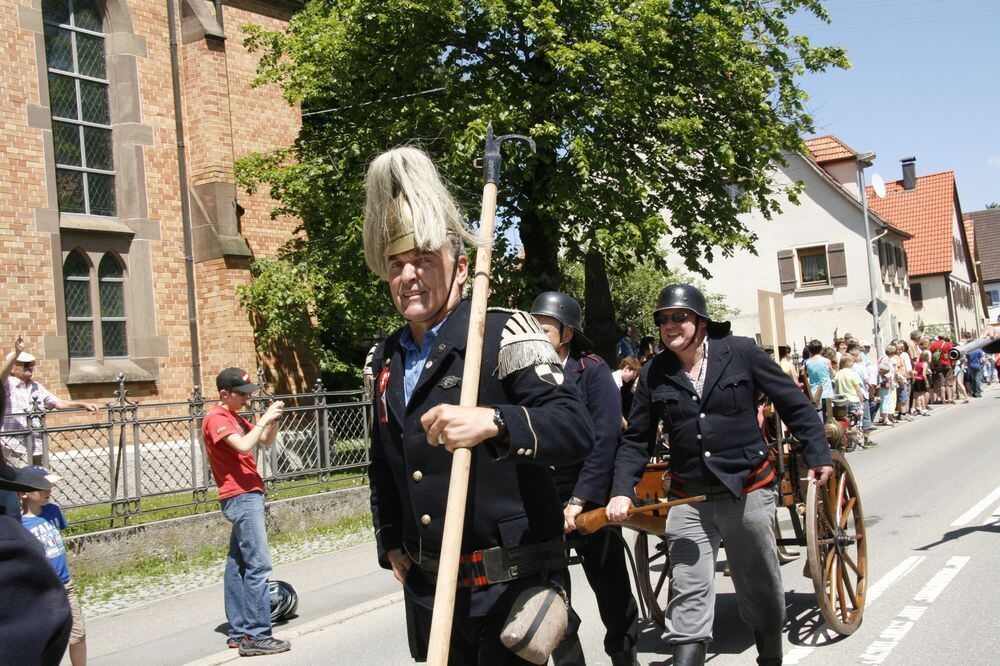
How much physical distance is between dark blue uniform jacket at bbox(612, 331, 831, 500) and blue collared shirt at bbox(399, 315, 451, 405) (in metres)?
2.03

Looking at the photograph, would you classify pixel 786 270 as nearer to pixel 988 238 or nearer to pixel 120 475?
pixel 120 475

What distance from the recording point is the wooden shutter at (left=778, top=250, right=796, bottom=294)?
131ft

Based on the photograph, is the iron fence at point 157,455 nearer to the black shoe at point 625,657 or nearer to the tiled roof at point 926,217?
the black shoe at point 625,657

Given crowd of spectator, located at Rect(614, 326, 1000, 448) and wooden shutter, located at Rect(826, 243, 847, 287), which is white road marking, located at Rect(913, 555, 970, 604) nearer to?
crowd of spectator, located at Rect(614, 326, 1000, 448)

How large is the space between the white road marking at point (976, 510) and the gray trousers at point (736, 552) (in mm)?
5729

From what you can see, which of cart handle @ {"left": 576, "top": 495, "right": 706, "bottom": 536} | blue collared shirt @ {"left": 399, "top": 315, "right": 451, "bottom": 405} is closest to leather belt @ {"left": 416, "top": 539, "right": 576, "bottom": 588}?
blue collared shirt @ {"left": 399, "top": 315, "right": 451, "bottom": 405}

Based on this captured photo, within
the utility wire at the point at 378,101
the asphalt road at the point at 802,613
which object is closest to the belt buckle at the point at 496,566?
the asphalt road at the point at 802,613

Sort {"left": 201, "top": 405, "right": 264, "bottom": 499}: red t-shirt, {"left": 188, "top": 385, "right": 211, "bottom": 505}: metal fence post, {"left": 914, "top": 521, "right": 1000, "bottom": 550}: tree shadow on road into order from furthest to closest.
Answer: {"left": 188, "top": 385, "right": 211, "bottom": 505}: metal fence post, {"left": 914, "top": 521, "right": 1000, "bottom": 550}: tree shadow on road, {"left": 201, "top": 405, "right": 264, "bottom": 499}: red t-shirt

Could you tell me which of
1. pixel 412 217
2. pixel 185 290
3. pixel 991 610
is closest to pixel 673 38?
pixel 185 290

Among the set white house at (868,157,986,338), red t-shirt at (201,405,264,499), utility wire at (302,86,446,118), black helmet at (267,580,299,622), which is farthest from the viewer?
white house at (868,157,986,338)

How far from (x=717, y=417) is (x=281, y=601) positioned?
4404 mm

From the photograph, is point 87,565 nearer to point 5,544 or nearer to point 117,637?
point 117,637

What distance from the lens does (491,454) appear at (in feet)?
8.70

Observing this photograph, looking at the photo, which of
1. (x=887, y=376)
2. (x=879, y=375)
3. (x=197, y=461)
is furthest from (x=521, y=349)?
(x=887, y=376)
